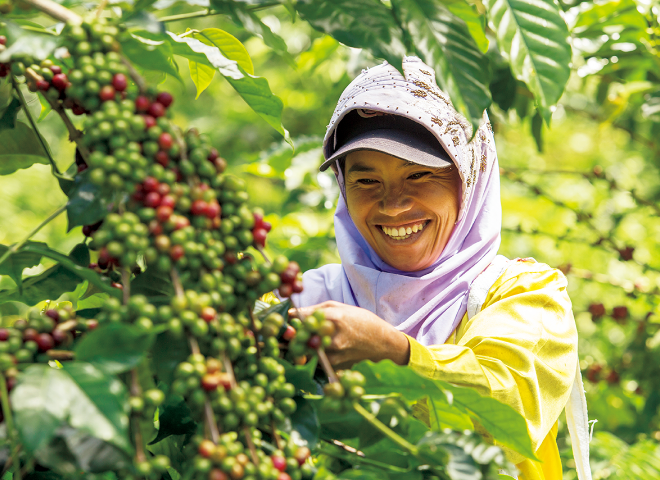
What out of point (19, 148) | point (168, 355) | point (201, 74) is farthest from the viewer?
point (201, 74)

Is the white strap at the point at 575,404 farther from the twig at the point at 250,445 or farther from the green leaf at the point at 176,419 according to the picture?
the twig at the point at 250,445

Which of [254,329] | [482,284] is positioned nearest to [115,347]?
[254,329]

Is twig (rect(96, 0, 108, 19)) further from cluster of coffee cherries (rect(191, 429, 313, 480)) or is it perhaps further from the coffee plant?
cluster of coffee cherries (rect(191, 429, 313, 480))

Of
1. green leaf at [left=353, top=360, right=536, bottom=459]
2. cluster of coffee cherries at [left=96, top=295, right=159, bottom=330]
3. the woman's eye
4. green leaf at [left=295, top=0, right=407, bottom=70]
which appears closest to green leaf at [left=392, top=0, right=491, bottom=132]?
green leaf at [left=295, top=0, right=407, bottom=70]

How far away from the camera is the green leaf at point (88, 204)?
0.64 meters

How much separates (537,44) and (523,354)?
0.53 m

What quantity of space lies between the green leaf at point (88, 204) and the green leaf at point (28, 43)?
0.14 m

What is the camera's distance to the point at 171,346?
64cm

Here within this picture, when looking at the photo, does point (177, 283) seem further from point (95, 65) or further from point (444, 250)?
point (444, 250)

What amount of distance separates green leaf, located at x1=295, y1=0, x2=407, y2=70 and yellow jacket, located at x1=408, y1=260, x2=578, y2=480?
0.42 metres

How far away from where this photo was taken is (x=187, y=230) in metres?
0.59

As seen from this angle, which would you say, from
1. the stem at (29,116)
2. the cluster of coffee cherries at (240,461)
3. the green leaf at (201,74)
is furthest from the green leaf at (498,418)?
the green leaf at (201,74)

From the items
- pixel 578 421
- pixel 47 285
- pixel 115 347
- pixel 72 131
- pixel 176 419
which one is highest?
pixel 72 131

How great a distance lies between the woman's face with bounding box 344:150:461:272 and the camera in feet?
4.38
